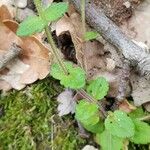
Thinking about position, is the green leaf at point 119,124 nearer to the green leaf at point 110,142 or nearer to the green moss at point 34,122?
the green leaf at point 110,142

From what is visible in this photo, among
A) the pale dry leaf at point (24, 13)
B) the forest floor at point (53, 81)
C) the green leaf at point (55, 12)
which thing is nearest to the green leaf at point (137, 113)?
the forest floor at point (53, 81)

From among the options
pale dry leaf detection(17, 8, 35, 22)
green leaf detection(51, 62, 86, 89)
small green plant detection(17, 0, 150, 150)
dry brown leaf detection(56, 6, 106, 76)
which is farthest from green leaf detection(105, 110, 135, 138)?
pale dry leaf detection(17, 8, 35, 22)

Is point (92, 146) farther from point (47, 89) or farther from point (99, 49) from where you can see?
point (99, 49)

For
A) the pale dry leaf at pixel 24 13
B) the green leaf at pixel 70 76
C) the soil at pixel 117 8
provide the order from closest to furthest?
the green leaf at pixel 70 76 → the soil at pixel 117 8 → the pale dry leaf at pixel 24 13

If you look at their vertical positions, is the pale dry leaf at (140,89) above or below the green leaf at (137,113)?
above

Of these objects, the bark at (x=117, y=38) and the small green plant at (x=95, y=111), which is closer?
the small green plant at (x=95, y=111)

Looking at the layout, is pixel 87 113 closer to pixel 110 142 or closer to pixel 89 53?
pixel 110 142
